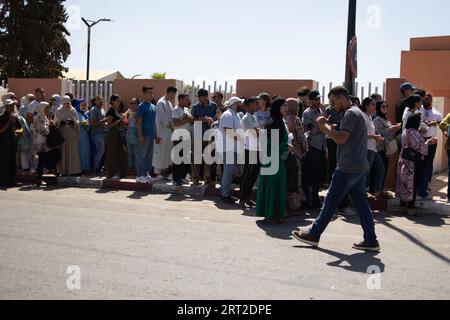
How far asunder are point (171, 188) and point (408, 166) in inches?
181

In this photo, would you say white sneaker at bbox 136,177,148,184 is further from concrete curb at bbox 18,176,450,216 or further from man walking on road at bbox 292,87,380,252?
man walking on road at bbox 292,87,380,252

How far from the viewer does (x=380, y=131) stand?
1007 cm

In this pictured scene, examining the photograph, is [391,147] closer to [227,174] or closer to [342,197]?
[227,174]

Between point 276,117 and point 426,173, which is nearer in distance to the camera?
point 276,117

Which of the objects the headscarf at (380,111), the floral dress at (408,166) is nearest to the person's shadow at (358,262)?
the floral dress at (408,166)

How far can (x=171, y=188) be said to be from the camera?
38.0ft

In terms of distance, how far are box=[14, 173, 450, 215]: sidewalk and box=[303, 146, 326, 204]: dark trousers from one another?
0.87 meters

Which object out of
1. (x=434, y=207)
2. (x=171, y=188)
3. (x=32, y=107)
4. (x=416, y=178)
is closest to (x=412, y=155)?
(x=416, y=178)

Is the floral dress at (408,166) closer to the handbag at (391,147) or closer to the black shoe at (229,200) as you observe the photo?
the handbag at (391,147)

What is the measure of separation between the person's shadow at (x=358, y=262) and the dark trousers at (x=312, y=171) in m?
2.86

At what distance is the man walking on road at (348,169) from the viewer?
6.63 m

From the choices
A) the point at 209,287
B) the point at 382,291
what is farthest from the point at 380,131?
the point at 209,287
